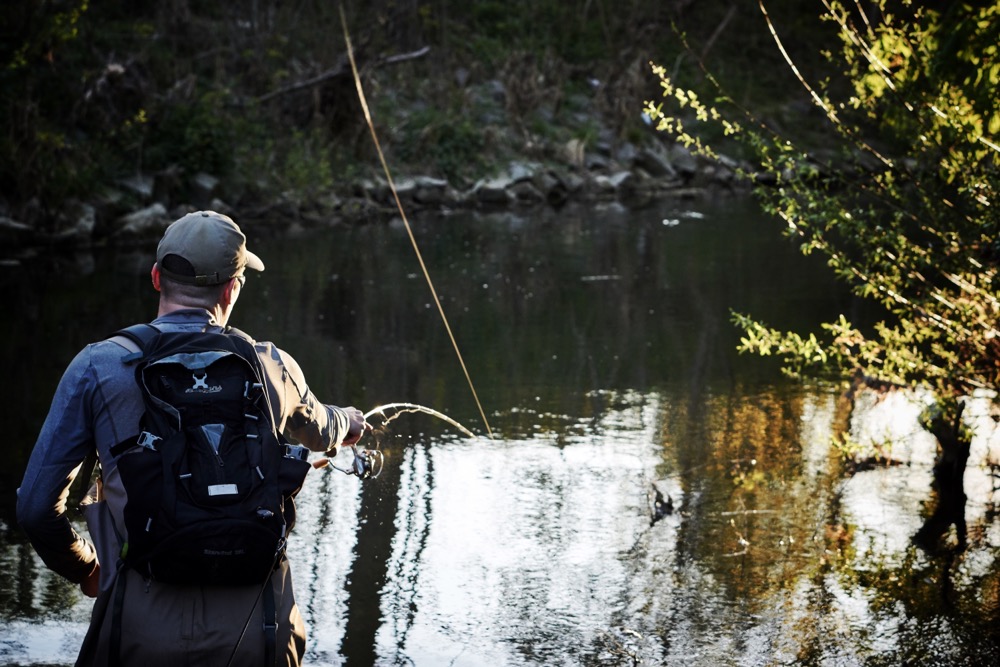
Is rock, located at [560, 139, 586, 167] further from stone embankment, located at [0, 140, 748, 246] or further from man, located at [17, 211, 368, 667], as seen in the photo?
man, located at [17, 211, 368, 667]

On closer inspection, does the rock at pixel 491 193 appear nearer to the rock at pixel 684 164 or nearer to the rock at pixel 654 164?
the rock at pixel 654 164

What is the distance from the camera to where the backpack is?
2783 mm

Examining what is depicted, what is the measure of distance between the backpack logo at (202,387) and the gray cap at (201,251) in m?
0.26

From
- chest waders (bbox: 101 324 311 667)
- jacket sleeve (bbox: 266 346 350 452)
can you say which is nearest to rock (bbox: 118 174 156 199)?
jacket sleeve (bbox: 266 346 350 452)

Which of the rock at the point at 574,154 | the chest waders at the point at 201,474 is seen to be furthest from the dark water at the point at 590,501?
the rock at the point at 574,154

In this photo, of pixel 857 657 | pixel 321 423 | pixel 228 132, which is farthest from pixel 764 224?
pixel 321 423

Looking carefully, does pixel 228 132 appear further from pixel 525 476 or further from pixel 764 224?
pixel 525 476

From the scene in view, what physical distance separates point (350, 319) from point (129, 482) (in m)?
10.4

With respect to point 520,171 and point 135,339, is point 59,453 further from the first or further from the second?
point 520,171

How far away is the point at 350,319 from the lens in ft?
43.1

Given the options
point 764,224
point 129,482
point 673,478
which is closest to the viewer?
point 129,482

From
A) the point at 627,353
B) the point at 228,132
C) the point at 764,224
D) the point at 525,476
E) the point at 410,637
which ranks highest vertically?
the point at 228,132

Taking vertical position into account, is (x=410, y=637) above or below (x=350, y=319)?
below

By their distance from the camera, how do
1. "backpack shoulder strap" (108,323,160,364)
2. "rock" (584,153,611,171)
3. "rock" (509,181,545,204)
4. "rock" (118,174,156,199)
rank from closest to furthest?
1. "backpack shoulder strap" (108,323,160,364)
2. "rock" (118,174,156,199)
3. "rock" (509,181,545,204)
4. "rock" (584,153,611,171)
